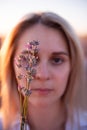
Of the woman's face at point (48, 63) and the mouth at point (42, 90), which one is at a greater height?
the woman's face at point (48, 63)

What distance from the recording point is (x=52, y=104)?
960 millimetres

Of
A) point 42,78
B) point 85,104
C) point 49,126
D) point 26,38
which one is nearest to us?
point 42,78

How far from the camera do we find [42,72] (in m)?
0.76

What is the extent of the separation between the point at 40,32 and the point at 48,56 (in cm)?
9

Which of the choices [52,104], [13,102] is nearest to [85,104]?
[52,104]

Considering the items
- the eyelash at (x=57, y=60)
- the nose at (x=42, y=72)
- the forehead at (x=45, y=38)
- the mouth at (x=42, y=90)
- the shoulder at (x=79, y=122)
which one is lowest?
the shoulder at (x=79, y=122)

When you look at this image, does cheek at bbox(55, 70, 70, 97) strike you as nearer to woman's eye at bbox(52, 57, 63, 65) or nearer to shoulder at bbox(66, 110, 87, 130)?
woman's eye at bbox(52, 57, 63, 65)

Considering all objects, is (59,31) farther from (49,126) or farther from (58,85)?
(49,126)

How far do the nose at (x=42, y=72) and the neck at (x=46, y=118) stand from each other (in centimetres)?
21

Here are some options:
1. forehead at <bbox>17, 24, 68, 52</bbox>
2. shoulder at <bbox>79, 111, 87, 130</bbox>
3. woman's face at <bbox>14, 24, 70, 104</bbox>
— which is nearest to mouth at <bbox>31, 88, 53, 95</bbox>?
woman's face at <bbox>14, 24, 70, 104</bbox>

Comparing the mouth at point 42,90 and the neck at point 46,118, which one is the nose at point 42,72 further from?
the neck at point 46,118

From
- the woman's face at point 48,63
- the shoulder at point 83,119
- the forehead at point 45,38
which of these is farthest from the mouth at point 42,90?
the shoulder at point 83,119

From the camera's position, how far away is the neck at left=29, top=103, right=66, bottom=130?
37.7 inches

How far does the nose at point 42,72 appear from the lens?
76 cm
